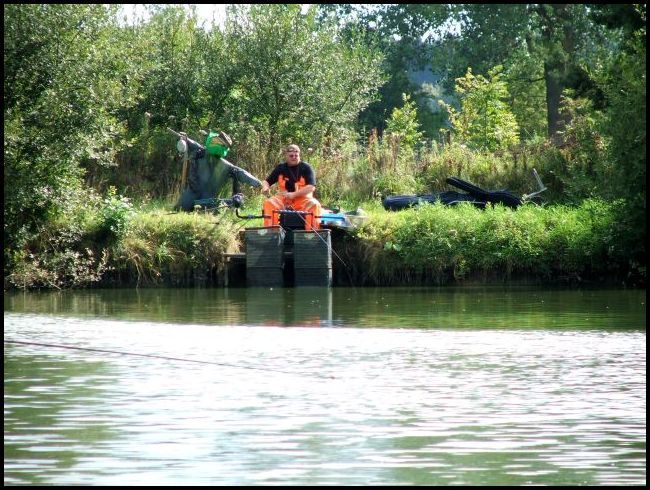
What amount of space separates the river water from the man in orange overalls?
239 inches

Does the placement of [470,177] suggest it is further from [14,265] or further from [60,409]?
[60,409]

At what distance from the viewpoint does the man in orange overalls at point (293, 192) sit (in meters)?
25.9

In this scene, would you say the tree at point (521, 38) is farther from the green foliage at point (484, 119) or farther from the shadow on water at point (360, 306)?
the shadow on water at point (360, 306)

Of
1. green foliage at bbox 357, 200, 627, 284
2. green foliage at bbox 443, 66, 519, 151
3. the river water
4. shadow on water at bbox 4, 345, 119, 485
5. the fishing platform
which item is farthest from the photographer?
green foliage at bbox 443, 66, 519, 151

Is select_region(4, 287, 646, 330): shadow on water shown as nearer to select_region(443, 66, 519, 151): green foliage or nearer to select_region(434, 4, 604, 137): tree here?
select_region(443, 66, 519, 151): green foliage

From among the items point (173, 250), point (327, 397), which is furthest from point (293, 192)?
point (327, 397)

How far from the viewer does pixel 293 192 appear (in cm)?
2598

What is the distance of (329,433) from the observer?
9.61m

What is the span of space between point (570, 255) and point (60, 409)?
53.7 ft

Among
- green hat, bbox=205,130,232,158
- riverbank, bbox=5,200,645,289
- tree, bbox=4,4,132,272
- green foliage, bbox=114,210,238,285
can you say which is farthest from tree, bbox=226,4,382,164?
tree, bbox=4,4,132,272

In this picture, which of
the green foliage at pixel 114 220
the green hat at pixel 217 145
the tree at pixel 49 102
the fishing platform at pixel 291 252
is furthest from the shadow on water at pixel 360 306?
the green hat at pixel 217 145

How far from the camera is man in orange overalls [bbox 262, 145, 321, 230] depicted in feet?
84.9

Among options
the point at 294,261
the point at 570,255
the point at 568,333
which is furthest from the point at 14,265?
the point at 568,333

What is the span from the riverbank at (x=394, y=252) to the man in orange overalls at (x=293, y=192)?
30.5 inches
